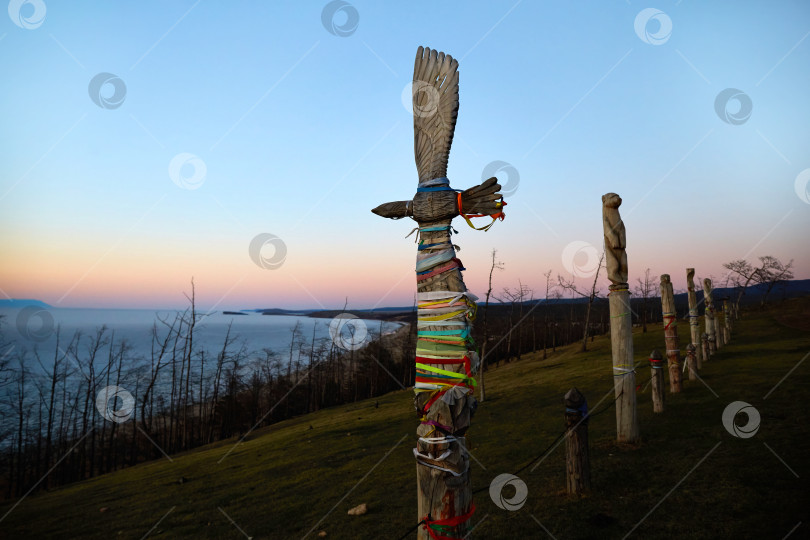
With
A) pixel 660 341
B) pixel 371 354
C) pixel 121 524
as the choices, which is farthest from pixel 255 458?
pixel 371 354

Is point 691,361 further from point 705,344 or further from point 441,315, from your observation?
point 441,315

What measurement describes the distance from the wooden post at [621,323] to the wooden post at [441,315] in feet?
19.3

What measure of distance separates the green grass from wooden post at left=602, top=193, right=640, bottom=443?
1.93ft

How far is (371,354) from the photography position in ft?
159

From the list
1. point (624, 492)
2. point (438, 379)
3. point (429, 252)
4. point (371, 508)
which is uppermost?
point (429, 252)

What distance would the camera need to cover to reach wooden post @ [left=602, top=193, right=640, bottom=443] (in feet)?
24.4

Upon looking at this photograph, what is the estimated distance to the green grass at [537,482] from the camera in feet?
17.2

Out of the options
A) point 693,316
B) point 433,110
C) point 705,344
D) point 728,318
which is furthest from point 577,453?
point 728,318

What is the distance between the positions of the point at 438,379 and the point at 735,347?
2249 centimetres

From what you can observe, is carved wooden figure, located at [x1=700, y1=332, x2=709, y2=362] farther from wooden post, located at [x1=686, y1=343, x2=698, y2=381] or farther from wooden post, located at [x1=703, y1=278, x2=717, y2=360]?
wooden post, located at [x1=686, y1=343, x2=698, y2=381]

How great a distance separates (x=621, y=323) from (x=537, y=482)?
11.0 ft

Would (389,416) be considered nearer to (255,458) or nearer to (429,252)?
(255,458)

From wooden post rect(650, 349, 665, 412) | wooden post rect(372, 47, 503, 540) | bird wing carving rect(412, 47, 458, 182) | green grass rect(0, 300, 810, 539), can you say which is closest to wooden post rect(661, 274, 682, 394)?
green grass rect(0, 300, 810, 539)

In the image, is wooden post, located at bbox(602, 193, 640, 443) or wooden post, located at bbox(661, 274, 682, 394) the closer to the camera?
wooden post, located at bbox(602, 193, 640, 443)
